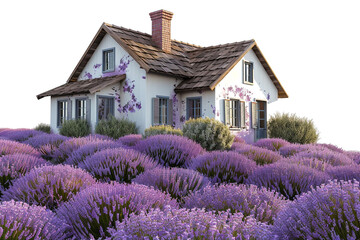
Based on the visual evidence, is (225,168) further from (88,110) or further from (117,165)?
(88,110)

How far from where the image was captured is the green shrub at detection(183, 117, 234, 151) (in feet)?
31.7

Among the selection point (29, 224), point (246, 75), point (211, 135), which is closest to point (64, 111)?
point (246, 75)

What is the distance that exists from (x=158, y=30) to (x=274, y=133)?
821 cm

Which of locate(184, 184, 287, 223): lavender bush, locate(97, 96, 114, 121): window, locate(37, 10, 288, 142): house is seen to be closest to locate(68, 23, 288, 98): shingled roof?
locate(37, 10, 288, 142): house

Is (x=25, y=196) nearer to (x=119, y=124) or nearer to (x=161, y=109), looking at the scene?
(x=119, y=124)

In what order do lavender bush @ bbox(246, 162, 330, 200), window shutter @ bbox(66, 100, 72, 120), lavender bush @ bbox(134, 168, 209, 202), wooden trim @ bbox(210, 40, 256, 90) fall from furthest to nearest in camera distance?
window shutter @ bbox(66, 100, 72, 120), wooden trim @ bbox(210, 40, 256, 90), lavender bush @ bbox(246, 162, 330, 200), lavender bush @ bbox(134, 168, 209, 202)

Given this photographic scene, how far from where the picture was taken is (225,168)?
5.63m

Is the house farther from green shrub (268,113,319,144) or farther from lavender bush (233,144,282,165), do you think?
lavender bush (233,144,282,165)

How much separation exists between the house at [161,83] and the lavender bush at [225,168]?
10431 mm

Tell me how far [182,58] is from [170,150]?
42.8 feet

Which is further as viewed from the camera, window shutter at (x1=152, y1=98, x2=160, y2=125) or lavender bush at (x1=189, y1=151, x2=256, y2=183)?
window shutter at (x1=152, y1=98, x2=160, y2=125)

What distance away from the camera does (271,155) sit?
6949 mm

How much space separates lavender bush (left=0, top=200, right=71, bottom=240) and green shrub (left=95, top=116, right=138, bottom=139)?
1176cm

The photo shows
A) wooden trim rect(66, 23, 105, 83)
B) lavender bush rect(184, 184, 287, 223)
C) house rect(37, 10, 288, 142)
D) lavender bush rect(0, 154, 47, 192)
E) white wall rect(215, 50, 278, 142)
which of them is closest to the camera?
lavender bush rect(184, 184, 287, 223)
